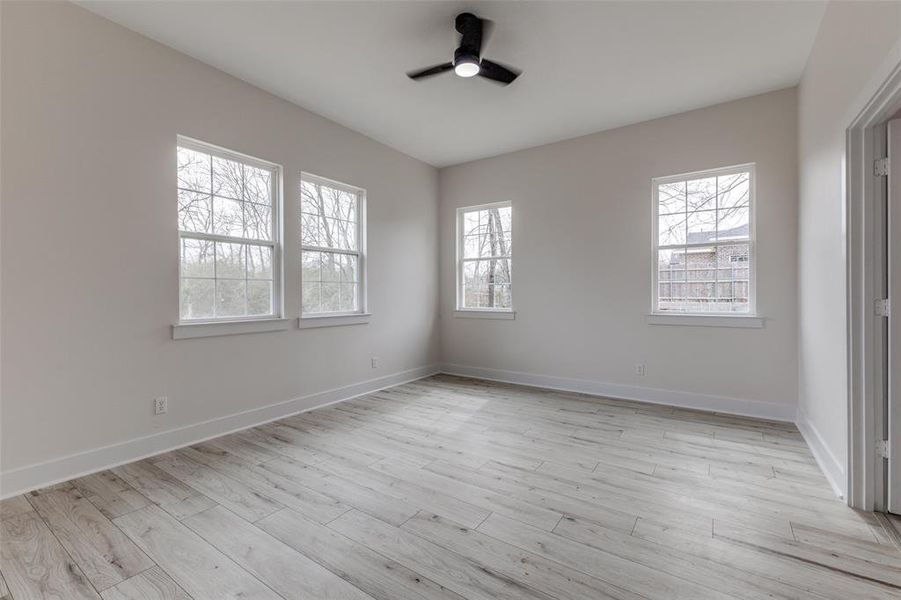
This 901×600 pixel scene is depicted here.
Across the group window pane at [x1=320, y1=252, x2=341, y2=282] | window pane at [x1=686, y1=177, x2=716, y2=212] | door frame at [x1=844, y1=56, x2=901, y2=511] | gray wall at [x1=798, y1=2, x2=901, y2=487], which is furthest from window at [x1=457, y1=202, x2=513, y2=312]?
door frame at [x1=844, y1=56, x2=901, y2=511]

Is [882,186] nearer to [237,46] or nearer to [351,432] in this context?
[351,432]

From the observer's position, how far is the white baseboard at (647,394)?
3645mm

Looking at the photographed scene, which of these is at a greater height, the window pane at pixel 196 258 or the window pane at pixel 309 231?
the window pane at pixel 309 231

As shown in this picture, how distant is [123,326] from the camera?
8.95 ft

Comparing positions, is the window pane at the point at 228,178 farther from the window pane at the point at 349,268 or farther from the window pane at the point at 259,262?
the window pane at the point at 349,268

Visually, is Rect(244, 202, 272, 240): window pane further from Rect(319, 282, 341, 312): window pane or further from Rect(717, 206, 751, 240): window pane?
Rect(717, 206, 751, 240): window pane

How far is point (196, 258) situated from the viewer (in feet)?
10.4

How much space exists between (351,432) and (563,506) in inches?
73.2

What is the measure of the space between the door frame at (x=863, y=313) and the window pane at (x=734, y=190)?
1806 millimetres

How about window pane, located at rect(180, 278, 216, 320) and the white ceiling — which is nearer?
the white ceiling

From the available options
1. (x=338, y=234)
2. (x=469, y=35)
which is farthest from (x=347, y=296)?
(x=469, y=35)

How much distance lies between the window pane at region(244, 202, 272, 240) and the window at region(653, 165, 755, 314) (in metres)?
3.92

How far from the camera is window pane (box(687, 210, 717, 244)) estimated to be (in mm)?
3949

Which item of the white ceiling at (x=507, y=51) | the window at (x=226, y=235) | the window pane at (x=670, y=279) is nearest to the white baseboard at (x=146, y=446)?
the window at (x=226, y=235)
